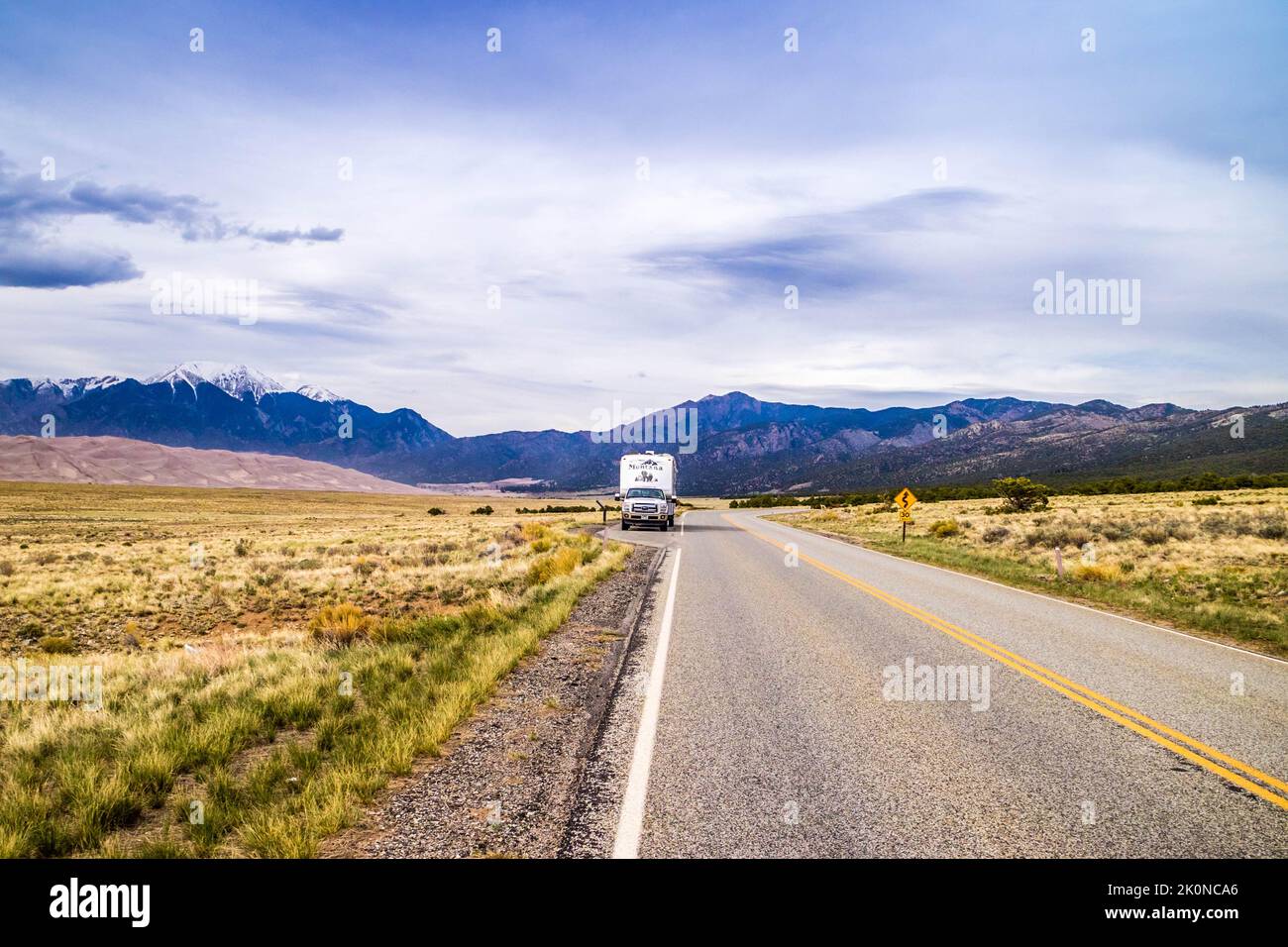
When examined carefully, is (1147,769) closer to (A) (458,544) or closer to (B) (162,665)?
(B) (162,665)

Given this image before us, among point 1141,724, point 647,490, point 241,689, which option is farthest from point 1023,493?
point 241,689

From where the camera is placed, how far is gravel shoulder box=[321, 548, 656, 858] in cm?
418

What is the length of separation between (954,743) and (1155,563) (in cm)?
1888

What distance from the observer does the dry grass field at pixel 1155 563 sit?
12.9m

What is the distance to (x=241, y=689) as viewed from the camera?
7977 millimetres

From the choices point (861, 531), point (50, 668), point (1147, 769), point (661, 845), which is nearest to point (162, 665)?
Result: point (50, 668)

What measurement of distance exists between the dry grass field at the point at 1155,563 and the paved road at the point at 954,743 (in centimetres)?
220

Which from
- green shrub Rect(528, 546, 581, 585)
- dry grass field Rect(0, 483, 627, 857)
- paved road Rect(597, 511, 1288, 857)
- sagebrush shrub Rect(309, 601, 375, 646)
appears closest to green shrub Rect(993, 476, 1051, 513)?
dry grass field Rect(0, 483, 627, 857)

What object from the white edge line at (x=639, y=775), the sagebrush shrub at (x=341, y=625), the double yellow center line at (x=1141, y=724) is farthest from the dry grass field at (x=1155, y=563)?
the sagebrush shrub at (x=341, y=625)

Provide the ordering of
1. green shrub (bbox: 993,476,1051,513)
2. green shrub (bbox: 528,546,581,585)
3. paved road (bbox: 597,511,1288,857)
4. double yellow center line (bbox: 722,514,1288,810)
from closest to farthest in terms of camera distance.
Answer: paved road (bbox: 597,511,1288,857) → double yellow center line (bbox: 722,514,1288,810) → green shrub (bbox: 528,546,581,585) → green shrub (bbox: 993,476,1051,513)

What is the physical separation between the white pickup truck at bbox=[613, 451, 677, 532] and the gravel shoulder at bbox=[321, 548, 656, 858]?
2952cm

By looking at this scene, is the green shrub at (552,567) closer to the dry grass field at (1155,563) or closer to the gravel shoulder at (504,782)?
the gravel shoulder at (504,782)

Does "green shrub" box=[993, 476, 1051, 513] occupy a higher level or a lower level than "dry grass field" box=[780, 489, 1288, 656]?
higher

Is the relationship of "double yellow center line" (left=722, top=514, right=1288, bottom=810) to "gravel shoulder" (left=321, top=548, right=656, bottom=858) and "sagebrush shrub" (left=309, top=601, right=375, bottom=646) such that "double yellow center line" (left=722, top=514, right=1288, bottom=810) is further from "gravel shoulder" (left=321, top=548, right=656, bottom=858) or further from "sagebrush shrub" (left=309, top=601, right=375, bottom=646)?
"sagebrush shrub" (left=309, top=601, right=375, bottom=646)
